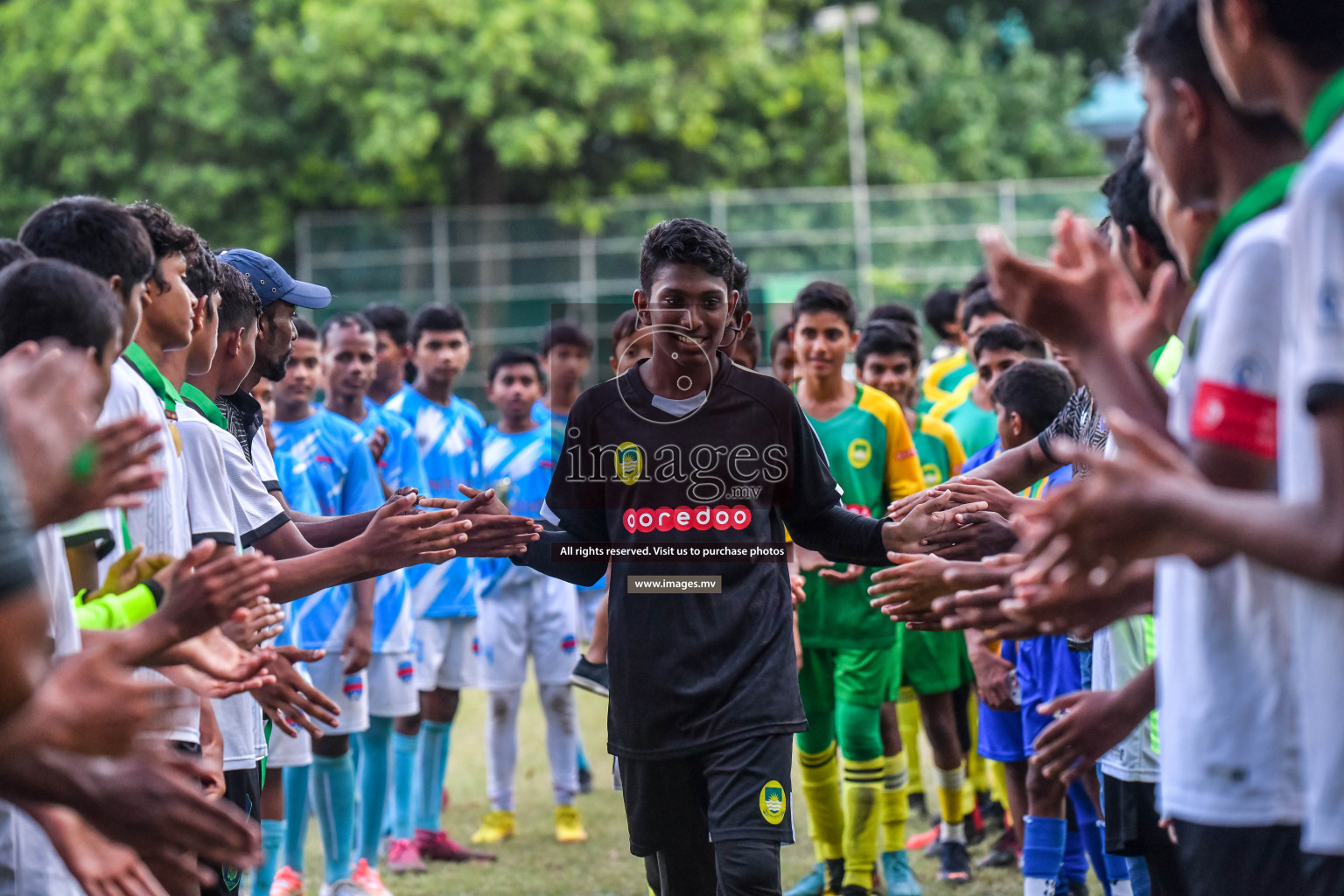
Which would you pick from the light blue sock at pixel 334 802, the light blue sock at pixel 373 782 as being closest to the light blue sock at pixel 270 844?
the light blue sock at pixel 334 802

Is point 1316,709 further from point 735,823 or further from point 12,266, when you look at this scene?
point 12,266

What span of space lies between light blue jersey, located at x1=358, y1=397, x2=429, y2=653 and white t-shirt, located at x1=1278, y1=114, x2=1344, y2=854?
5.28 m

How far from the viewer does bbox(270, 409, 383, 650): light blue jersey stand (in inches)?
261

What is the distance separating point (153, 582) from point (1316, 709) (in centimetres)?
219

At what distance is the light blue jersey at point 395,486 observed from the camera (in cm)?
696

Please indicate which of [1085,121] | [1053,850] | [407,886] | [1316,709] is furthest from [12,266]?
[1085,121]

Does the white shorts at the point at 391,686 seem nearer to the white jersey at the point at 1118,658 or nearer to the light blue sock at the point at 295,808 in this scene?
the light blue sock at the point at 295,808

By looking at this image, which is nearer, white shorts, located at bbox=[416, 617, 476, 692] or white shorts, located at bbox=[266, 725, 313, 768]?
white shorts, located at bbox=[266, 725, 313, 768]

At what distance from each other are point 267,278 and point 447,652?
3458 millimetres

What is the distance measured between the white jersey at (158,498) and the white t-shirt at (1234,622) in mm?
2220

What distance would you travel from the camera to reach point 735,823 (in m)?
3.85

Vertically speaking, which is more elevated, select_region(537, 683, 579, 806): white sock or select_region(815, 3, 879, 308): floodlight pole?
select_region(815, 3, 879, 308): floodlight pole

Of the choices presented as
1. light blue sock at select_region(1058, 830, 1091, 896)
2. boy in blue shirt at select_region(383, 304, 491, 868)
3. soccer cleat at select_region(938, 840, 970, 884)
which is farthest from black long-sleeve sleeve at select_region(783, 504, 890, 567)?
boy in blue shirt at select_region(383, 304, 491, 868)

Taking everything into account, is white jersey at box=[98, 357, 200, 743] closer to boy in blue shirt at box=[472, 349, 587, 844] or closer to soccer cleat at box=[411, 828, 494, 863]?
soccer cleat at box=[411, 828, 494, 863]
